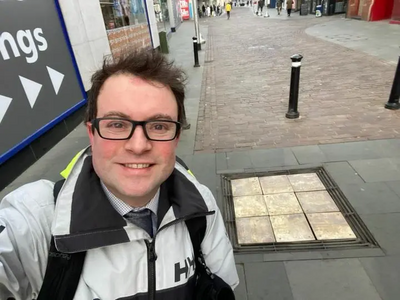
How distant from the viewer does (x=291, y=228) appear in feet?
9.18

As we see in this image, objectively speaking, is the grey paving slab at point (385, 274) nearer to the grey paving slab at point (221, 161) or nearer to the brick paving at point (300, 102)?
the grey paving slab at point (221, 161)

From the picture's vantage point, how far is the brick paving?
4.69m

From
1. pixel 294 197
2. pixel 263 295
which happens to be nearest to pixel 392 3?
pixel 294 197

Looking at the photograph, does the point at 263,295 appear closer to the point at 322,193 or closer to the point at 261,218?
the point at 261,218

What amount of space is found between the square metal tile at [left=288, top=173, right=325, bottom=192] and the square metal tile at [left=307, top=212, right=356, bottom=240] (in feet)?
1.53

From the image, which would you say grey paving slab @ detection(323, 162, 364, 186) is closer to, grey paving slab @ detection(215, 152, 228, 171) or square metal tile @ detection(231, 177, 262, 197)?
square metal tile @ detection(231, 177, 262, 197)

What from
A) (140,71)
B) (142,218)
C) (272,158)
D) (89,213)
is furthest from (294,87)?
(89,213)

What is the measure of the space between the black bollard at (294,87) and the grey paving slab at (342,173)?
1.83 m

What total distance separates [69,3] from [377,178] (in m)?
5.89

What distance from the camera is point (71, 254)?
1073 millimetres

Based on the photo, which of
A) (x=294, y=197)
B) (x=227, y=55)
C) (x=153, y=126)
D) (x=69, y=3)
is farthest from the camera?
(x=227, y=55)

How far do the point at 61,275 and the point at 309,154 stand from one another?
12.3 ft

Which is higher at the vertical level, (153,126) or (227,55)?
(153,126)

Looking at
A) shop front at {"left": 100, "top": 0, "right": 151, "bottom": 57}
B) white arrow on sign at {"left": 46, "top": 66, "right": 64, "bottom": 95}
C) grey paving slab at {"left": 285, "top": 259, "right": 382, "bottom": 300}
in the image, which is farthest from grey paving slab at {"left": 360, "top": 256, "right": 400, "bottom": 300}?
shop front at {"left": 100, "top": 0, "right": 151, "bottom": 57}
